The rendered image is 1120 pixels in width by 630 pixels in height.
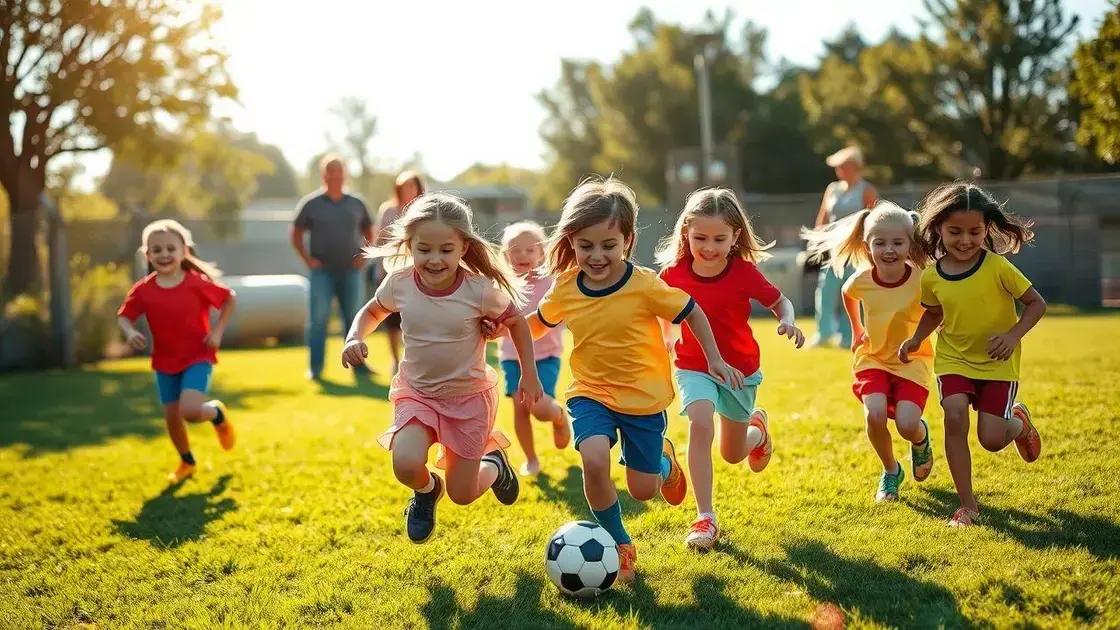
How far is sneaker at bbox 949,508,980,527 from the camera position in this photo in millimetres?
4828

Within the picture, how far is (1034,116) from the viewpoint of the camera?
37438mm

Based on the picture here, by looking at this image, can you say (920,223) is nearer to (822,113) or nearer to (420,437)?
(420,437)

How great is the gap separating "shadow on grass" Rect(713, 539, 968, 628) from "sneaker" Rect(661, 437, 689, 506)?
66 centimetres

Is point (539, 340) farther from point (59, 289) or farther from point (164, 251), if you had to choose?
point (59, 289)

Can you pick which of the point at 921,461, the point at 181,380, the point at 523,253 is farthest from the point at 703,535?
the point at 181,380

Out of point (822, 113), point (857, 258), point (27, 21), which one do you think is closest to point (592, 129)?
point (822, 113)

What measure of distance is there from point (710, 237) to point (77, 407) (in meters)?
8.62

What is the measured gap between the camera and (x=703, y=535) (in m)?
4.73

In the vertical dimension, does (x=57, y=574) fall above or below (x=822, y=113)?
below

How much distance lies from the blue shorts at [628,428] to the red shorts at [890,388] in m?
1.47

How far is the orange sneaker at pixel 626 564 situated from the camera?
4352 millimetres

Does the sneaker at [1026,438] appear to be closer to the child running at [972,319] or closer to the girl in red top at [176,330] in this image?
the child running at [972,319]

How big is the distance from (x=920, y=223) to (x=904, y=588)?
213 cm

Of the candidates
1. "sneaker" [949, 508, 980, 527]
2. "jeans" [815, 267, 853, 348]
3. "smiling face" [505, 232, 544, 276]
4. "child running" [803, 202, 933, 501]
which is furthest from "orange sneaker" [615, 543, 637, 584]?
"jeans" [815, 267, 853, 348]
